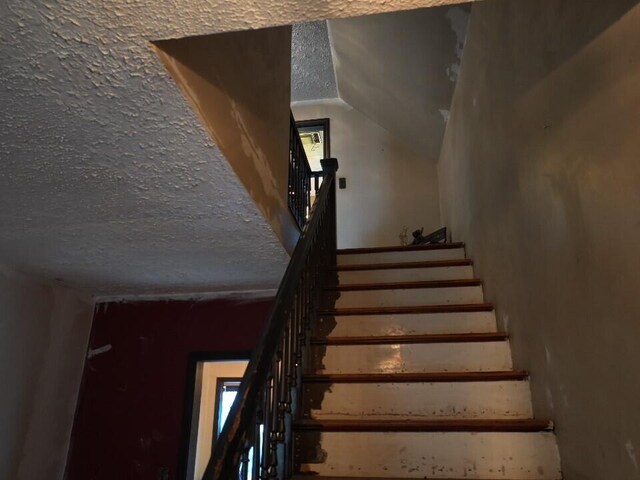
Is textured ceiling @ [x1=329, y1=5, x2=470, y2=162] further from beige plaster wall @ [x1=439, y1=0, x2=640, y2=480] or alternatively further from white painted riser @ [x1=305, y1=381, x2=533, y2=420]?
white painted riser @ [x1=305, y1=381, x2=533, y2=420]

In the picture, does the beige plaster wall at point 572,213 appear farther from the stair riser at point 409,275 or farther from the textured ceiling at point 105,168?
the textured ceiling at point 105,168

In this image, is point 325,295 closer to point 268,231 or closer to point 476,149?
point 268,231

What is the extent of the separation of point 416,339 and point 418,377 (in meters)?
0.27

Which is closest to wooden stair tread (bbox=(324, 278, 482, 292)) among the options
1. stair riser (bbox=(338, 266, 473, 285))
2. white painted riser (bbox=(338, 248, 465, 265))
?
stair riser (bbox=(338, 266, 473, 285))

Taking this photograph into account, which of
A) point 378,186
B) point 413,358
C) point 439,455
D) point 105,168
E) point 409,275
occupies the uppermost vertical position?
point 378,186

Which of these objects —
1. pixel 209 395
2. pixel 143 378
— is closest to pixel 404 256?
pixel 143 378

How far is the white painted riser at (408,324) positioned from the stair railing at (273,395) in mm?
223

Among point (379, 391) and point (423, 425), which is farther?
point (379, 391)

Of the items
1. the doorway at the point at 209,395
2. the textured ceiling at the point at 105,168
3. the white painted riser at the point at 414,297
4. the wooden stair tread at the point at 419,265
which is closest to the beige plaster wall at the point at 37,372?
the textured ceiling at the point at 105,168

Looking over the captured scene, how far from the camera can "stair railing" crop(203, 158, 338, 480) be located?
1.15 metres

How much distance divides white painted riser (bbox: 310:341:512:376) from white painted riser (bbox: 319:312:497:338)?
0.20 metres

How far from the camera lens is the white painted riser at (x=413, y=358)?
2.27 meters

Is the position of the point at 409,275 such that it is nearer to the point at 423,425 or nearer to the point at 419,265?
the point at 419,265

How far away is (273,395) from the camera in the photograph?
5.07 ft
